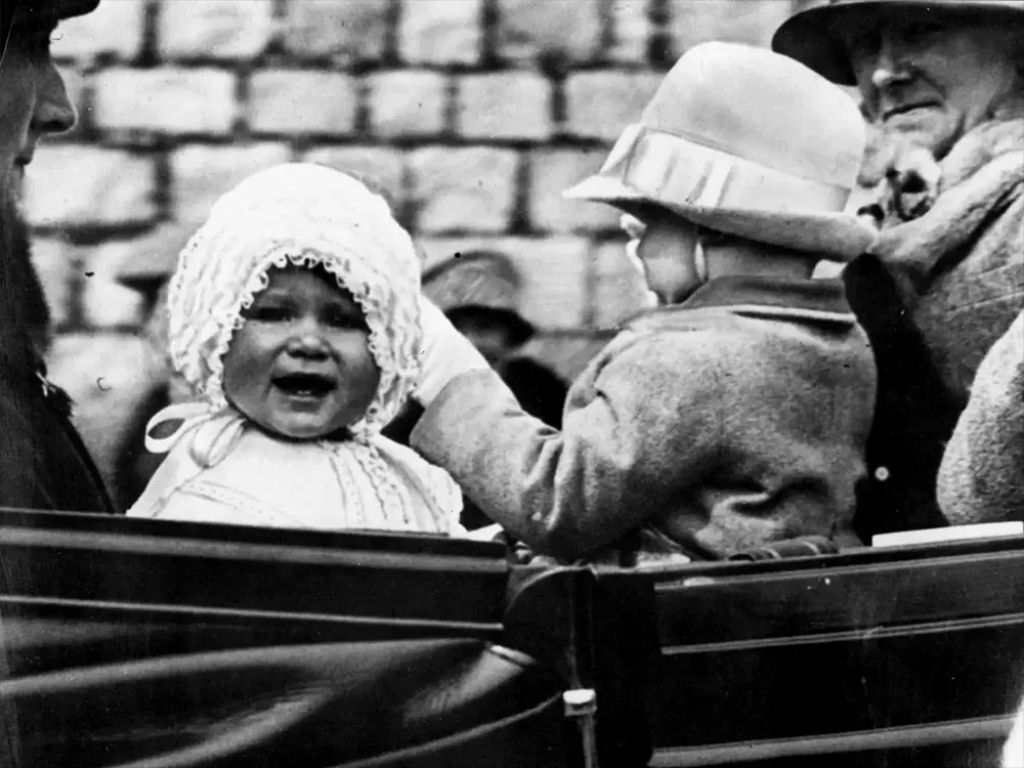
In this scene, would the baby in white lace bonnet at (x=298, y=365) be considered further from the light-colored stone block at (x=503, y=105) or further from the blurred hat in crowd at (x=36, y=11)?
the blurred hat in crowd at (x=36, y=11)

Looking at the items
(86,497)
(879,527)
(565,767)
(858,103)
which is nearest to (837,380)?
(879,527)

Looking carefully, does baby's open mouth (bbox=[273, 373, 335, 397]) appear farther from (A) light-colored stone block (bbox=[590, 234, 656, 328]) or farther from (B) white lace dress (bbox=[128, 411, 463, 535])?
(A) light-colored stone block (bbox=[590, 234, 656, 328])

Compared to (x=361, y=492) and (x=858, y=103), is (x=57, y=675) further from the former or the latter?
(x=858, y=103)

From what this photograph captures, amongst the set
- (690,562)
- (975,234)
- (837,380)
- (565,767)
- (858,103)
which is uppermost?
(858,103)

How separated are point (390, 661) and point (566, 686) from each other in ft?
0.96

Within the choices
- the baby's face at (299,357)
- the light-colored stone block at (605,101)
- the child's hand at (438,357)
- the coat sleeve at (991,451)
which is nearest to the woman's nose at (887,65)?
the light-colored stone block at (605,101)

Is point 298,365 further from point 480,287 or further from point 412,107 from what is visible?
point 412,107

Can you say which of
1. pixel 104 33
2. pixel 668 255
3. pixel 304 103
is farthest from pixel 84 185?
pixel 668 255

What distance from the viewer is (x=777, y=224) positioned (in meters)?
3.69

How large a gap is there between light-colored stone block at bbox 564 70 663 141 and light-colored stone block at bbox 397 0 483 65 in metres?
0.19

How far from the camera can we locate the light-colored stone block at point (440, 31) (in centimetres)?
384

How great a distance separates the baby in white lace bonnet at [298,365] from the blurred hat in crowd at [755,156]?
449 millimetres

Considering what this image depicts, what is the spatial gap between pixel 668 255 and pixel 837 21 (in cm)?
51

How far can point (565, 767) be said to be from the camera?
3562mm
